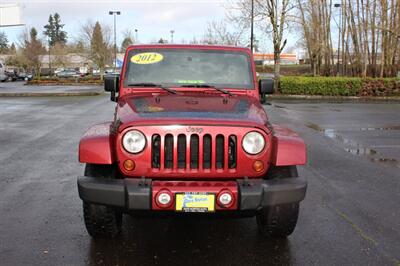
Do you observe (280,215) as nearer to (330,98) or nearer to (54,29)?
(330,98)

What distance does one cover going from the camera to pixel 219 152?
3840 millimetres

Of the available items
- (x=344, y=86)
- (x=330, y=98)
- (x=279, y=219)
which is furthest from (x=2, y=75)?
(x=279, y=219)

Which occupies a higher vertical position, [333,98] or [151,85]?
[151,85]

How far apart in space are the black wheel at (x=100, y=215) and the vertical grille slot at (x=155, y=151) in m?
0.44

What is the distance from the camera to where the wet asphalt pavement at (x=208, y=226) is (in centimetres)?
406

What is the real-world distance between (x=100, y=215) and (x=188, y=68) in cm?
197

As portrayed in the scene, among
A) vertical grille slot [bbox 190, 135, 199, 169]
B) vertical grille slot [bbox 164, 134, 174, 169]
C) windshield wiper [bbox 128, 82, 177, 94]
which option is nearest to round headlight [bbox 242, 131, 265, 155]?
vertical grille slot [bbox 190, 135, 199, 169]

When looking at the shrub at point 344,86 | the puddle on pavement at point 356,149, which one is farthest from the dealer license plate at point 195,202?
the shrub at point 344,86

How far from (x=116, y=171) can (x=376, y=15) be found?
95.6 feet

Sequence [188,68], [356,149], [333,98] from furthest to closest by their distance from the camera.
A: [333,98], [356,149], [188,68]

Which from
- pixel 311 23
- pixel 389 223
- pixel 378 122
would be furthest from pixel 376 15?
pixel 389 223

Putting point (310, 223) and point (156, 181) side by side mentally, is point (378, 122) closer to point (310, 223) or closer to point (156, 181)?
point (310, 223)

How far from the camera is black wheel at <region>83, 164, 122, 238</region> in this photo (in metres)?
4.03

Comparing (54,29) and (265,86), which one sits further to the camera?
(54,29)
